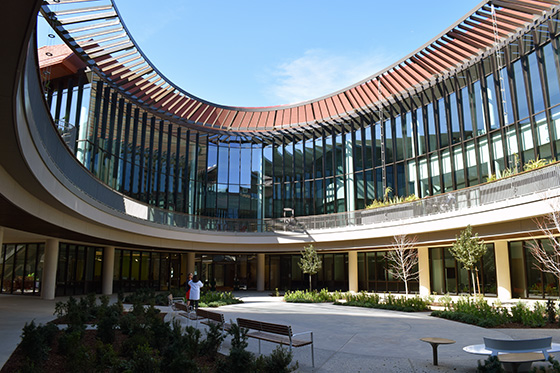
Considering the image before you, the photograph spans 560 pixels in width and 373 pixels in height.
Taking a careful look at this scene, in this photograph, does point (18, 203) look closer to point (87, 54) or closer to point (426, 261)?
point (87, 54)

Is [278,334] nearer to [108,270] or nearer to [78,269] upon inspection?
[78,269]

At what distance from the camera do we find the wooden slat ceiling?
20078mm

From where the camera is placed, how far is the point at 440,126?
28.2 m

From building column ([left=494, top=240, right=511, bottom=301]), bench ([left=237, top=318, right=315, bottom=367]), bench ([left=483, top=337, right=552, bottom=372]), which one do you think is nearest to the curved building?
building column ([left=494, top=240, right=511, bottom=301])

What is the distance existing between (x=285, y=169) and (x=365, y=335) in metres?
26.0

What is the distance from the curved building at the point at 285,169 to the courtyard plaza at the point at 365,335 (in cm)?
398

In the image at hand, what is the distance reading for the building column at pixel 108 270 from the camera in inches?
1121

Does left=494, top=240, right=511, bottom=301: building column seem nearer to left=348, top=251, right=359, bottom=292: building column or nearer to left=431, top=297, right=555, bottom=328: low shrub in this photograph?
left=431, top=297, right=555, bottom=328: low shrub

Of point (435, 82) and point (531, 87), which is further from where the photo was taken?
point (435, 82)

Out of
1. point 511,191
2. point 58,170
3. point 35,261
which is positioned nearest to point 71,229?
point 58,170

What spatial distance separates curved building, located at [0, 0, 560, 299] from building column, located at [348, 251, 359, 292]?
0.11 metres

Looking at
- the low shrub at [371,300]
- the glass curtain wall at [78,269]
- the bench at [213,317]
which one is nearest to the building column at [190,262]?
the glass curtain wall at [78,269]

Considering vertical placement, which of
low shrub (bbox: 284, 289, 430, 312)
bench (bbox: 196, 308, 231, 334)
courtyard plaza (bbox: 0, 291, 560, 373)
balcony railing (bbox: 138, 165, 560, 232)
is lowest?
courtyard plaza (bbox: 0, 291, 560, 373)

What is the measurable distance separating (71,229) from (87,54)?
31.0 feet
